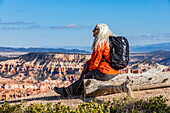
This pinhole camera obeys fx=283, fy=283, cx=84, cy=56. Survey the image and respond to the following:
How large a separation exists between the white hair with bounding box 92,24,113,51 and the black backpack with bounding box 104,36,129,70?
9.9 inches

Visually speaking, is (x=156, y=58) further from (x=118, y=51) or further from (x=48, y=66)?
(x=118, y=51)

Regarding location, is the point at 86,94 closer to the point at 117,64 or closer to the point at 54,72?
the point at 117,64

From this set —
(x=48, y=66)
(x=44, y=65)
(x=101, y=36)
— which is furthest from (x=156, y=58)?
(x=101, y=36)

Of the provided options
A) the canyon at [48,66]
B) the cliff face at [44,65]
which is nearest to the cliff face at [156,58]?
the canyon at [48,66]

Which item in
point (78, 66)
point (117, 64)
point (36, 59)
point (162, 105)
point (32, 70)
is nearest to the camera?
point (162, 105)

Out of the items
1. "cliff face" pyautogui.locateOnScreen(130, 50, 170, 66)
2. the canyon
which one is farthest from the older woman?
"cliff face" pyautogui.locateOnScreen(130, 50, 170, 66)

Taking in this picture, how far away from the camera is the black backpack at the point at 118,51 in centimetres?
943

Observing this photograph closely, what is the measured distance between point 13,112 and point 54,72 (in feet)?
266

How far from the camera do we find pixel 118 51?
943 cm

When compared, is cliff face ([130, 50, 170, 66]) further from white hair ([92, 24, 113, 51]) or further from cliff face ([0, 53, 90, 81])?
white hair ([92, 24, 113, 51])

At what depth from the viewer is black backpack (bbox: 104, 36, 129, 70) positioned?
943cm

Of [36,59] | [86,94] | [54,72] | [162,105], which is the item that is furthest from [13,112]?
[36,59]

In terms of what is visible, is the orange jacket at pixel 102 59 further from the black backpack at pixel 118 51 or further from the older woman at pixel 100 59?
the black backpack at pixel 118 51

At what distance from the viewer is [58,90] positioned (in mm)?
10141
